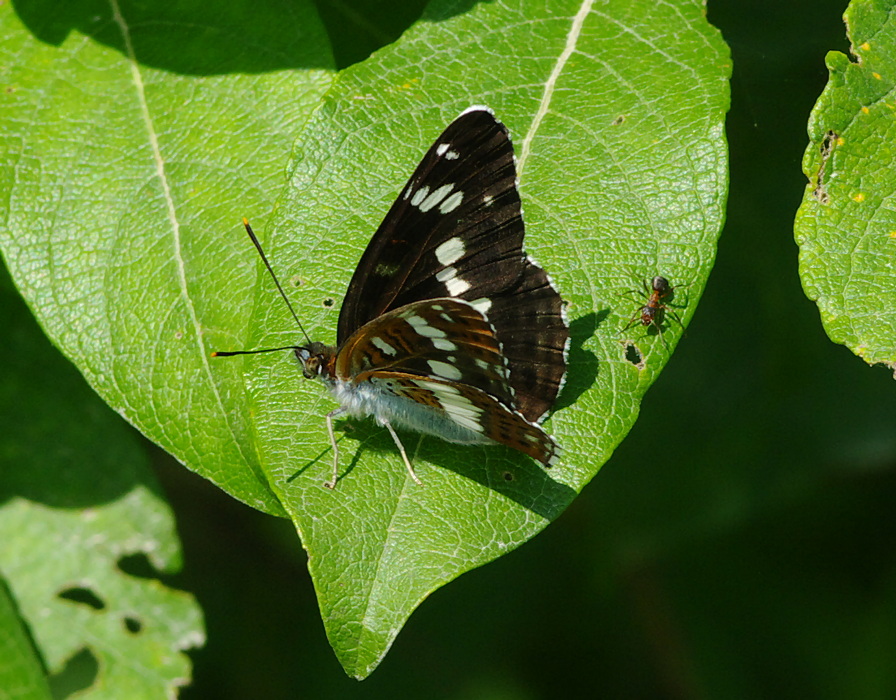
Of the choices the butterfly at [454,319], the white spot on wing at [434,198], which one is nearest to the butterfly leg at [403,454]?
the butterfly at [454,319]

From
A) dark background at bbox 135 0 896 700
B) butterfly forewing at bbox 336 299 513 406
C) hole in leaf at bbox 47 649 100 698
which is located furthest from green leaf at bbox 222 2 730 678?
hole in leaf at bbox 47 649 100 698

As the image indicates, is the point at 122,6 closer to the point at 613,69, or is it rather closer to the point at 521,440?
the point at 613,69

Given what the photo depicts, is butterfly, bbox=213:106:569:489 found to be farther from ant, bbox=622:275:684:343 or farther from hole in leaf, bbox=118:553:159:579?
hole in leaf, bbox=118:553:159:579

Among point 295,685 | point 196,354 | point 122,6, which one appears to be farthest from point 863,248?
point 295,685

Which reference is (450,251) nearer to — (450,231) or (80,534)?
(450,231)

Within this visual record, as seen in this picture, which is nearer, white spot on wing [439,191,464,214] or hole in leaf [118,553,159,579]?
white spot on wing [439,191,464,214]

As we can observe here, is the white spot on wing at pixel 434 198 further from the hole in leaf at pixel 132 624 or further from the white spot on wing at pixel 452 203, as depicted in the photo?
the hole in leaf at pixel 132 624

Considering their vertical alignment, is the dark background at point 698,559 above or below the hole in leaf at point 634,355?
below

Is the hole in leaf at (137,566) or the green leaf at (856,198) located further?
the hole in leaf at (137,566)
